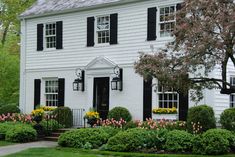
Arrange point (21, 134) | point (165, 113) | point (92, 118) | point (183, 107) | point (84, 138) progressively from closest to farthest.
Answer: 1. point (84, 138)
2. point (183, 107)
3. point (165, 113)
4. point (21, 134)
5. point (92, 118)

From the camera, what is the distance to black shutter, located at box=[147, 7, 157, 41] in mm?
21375

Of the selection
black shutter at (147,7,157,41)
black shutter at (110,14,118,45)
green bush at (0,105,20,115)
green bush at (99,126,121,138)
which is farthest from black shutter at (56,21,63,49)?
green bush at (99,126,121,138)

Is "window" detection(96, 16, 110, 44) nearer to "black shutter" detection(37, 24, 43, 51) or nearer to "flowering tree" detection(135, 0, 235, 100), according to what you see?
"black shutter" detection(37, 24, 43, 51)

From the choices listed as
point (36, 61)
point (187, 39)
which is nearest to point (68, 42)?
point (36, 61)

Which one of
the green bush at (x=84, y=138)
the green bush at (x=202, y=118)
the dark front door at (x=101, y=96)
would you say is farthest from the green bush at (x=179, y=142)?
the dark front door at (x=101, y=96)

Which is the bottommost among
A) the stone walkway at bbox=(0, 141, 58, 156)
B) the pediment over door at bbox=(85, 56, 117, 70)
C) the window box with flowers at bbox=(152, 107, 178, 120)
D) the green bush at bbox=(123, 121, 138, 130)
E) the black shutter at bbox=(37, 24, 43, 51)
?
the stone walkway at bbox=(0, 141, 58, 156)

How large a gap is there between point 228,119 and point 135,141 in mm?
3651

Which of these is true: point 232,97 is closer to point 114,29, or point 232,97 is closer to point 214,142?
point 214,142

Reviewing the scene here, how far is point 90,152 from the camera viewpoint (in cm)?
1716

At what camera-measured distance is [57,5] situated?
1024 inches

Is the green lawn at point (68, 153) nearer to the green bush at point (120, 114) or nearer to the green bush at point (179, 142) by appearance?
the green bush at point (179, 142)

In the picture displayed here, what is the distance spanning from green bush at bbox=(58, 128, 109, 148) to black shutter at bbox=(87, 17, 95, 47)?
593cm

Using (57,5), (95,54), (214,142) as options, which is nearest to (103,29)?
(95,54)

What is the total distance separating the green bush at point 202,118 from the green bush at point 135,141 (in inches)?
54.0
